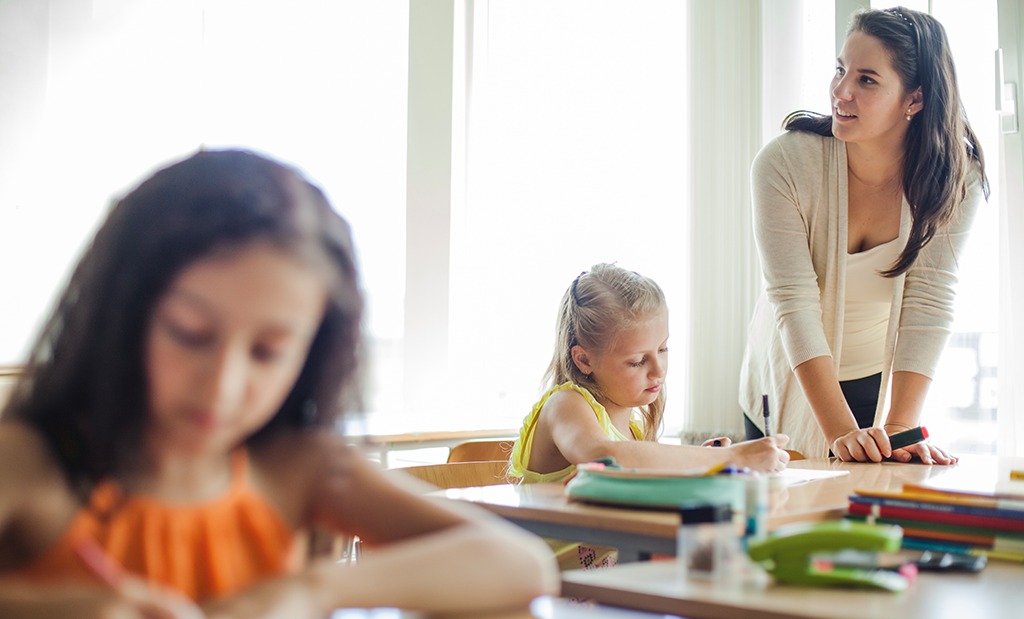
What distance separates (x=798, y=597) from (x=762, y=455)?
2.78 feet

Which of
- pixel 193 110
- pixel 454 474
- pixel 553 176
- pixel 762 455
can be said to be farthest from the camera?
pixel 553 176

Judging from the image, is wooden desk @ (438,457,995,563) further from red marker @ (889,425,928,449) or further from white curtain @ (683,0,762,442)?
white curtain @ (683,0,762,442)

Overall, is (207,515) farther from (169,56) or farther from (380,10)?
(380,10)

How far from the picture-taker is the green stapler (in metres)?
0.92

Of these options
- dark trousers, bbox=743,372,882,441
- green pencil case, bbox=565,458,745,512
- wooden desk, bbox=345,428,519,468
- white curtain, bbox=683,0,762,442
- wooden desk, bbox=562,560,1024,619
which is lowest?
wooden desk, bbox=345,428,519,468

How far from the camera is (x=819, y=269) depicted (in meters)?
2.46

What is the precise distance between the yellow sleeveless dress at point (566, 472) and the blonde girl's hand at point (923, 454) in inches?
23.9

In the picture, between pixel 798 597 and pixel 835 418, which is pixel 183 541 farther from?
pixel 835 418

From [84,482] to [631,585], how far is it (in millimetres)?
530

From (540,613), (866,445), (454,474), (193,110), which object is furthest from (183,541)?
(193,110)

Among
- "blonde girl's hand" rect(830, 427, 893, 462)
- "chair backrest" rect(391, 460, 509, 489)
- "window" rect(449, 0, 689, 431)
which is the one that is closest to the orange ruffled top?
"chair backrest" rect(391, 460, 509, 489)

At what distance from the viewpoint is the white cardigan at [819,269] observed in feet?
7.64

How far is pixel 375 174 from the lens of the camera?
15.1 feet

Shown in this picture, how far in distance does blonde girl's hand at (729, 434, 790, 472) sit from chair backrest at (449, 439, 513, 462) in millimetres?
953
